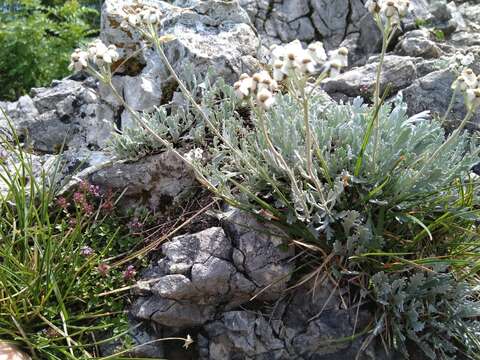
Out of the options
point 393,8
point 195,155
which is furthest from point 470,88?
point 195,155

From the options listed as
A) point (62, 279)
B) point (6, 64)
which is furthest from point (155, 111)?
point (6, 64)

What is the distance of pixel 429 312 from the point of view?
2918mm

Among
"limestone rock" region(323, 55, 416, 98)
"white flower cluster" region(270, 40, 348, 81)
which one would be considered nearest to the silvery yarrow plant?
"white flower cluster" region(270, 40, 348, 81)

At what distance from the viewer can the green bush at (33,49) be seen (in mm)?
6164

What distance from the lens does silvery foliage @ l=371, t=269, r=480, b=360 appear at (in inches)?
112

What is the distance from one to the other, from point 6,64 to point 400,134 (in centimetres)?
508

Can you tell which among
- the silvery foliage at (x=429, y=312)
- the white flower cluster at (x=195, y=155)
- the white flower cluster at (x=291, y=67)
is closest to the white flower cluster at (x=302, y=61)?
the white flower cluster at (x=291, y=67)

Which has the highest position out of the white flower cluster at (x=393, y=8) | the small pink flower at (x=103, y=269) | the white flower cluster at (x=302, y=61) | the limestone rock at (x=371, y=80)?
the white flower cluster at (x=393, y=8)

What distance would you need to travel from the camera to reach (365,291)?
2.93 meters

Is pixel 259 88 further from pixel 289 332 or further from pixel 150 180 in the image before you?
pixel 150 180

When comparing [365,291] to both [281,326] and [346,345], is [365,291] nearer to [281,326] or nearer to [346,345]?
[346,345]

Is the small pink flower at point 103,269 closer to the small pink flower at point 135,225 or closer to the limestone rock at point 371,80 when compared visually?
the small pink flower at point 135,225

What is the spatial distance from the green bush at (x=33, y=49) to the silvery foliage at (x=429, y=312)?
4.91 metres

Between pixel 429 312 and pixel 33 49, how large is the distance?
5276 millimetres
